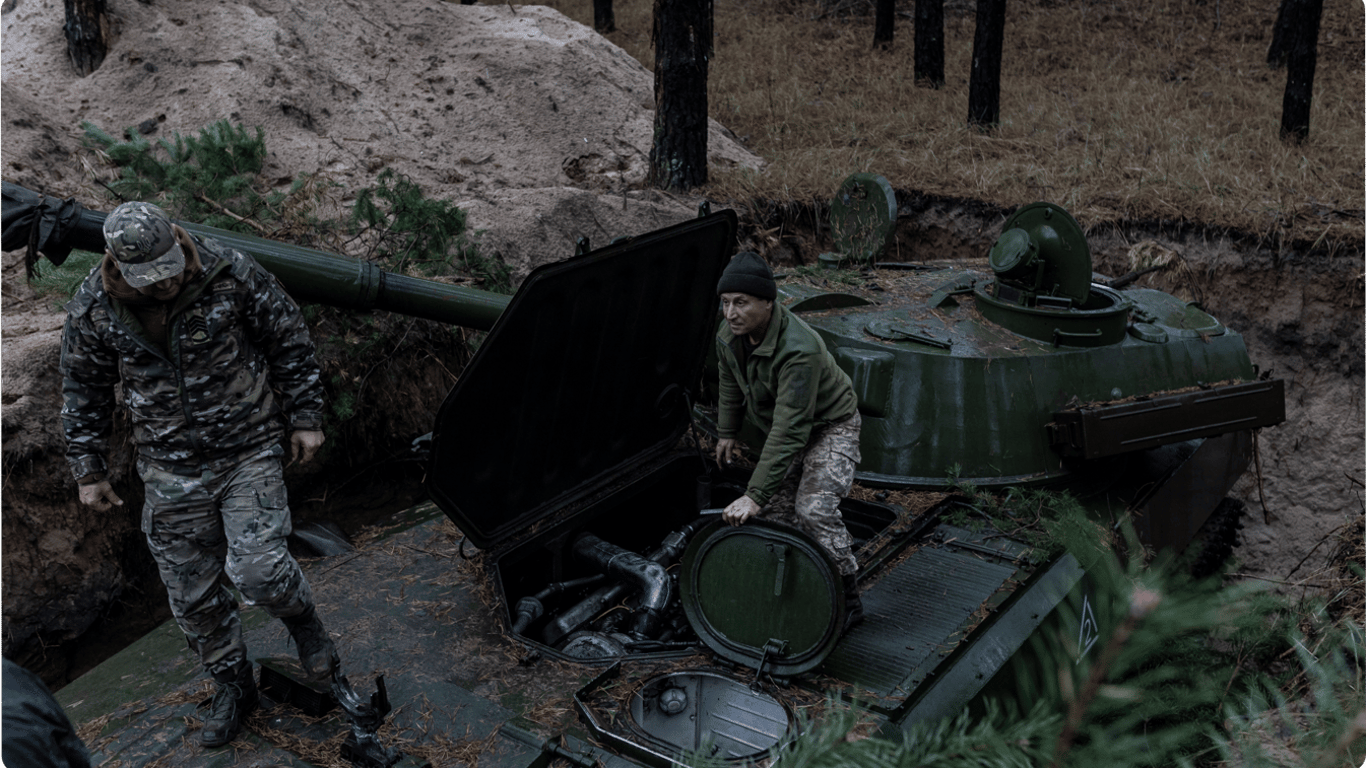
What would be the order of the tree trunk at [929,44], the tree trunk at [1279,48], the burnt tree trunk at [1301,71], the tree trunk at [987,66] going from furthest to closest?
the tree trunk at [1279,48], the tree trunk at [929,44], the tree trunk at [987,66], the burnt tree trunk at [1301,71]

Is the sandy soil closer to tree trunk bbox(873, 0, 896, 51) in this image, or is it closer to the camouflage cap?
the camouflage cap

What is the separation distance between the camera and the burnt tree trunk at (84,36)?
9.34 meters

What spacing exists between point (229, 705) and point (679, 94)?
23.7ft

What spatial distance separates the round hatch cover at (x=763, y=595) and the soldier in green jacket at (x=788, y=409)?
0.13m

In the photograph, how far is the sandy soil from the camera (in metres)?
8.42

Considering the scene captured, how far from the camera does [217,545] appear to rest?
3.65 m

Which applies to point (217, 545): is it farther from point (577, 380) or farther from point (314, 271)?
point (577, 380)

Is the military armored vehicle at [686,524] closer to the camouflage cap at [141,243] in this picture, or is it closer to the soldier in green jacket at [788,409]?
the soldier in green jacket at [788,409]

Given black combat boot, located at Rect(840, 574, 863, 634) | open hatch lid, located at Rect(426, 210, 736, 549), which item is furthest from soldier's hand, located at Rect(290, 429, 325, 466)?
black combat boot, located at Rect(840, 574, 863, 634)

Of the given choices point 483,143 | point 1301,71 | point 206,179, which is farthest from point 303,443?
point 1301,71

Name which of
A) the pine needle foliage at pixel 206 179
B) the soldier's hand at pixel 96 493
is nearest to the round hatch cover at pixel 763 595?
the soldier's hand at pixel 96 493

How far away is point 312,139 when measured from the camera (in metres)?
9.02

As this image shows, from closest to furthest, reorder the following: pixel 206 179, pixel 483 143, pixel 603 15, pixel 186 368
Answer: pixel 186 368, pixel 206 179, pixel 483 143, pixel 603 15

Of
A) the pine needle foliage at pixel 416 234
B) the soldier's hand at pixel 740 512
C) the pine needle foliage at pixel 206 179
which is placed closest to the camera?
the soldier's hand at pixel 740 512
